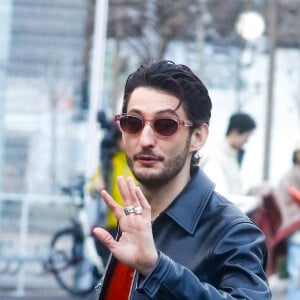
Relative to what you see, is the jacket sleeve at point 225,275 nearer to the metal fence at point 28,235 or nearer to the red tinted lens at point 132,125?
the red tinted lens at point 132,125

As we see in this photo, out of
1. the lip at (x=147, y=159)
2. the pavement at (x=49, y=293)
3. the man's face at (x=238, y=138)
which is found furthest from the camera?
the pavement at (x=49, y=293)

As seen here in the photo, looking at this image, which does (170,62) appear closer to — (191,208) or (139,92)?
(139,92)

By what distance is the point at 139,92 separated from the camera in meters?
3.14

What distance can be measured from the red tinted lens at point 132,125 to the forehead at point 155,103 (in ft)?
0.09

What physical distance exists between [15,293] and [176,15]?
1174cm

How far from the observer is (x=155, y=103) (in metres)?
3.10

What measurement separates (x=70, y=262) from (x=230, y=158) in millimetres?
4915

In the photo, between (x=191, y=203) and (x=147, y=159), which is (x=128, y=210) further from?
(x=191, y=203)

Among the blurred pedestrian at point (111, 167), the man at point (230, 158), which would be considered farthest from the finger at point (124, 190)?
the blurred pedestrian at point (111, 167)

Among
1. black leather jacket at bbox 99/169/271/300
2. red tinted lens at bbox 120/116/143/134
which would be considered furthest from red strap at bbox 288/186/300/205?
red tinted lens at bbox 120/116/143/134

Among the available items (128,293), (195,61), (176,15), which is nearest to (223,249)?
(128,293)

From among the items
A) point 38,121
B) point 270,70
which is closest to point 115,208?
point 38,121

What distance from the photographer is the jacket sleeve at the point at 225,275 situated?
2.74 metres

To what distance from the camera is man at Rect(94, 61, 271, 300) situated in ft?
9.02
